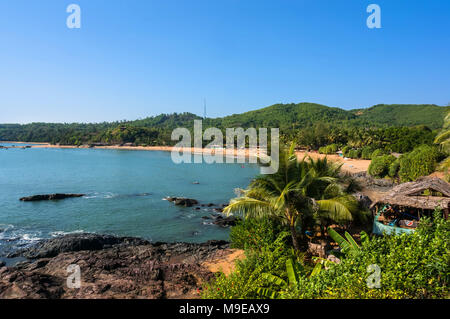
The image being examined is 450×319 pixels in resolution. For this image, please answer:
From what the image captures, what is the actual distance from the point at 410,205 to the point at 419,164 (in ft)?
73.5

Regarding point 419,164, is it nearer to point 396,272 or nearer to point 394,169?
point 394,169

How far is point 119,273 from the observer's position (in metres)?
13.3

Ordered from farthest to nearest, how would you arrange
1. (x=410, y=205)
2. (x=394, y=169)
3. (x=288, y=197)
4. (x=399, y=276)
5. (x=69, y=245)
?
1. (x=394, y=169)
2. (x=69, y=245)
3. (x=410, y=205)
4. (x=288, y=197)
5. (x=399, y=276)

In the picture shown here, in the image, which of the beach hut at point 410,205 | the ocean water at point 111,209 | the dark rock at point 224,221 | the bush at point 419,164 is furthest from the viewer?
the bush at point 419,164

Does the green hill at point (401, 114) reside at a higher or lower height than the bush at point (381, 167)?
higher

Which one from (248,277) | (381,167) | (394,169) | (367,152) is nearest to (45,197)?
(248,277)

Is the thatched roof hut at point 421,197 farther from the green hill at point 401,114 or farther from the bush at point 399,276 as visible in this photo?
the green hill at point 401,114

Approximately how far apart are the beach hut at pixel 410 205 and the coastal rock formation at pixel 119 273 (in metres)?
8.22

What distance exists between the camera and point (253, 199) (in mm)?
11266

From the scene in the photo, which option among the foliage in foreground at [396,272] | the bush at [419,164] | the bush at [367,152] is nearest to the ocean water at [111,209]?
the foliage in foreground at [396,272]


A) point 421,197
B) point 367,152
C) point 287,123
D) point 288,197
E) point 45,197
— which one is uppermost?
point 287,123

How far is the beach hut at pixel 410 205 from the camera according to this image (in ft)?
43.5

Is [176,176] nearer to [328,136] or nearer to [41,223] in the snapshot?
[41,223]

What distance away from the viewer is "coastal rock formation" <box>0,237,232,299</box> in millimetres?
11242
